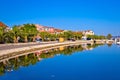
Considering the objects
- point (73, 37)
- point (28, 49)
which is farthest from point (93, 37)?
point (28, 49)

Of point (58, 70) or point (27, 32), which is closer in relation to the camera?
point (58, 70)

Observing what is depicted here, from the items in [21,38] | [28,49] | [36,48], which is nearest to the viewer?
[28,49]

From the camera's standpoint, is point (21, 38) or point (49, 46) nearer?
point (49, 46)

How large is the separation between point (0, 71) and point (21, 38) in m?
49.5

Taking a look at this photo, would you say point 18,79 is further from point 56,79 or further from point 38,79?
point 56,79

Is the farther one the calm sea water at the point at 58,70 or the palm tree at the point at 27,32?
the palm tree at the point at 27,32

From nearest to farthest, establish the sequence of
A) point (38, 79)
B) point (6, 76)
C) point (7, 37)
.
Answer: point (38, 79) < point (6, 76) < point (7, 37)

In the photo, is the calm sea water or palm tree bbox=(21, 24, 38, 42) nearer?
the calm sea water

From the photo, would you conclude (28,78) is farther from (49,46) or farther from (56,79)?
(49,46)

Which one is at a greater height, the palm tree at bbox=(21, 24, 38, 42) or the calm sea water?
the palm tree at bbox=(21, 24, 38, 42)

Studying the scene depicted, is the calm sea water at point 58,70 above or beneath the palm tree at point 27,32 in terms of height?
beneath

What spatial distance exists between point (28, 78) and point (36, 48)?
2929 centimetres

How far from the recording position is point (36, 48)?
46.8m

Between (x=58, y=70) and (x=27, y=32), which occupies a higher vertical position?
(x=27, y=32)
